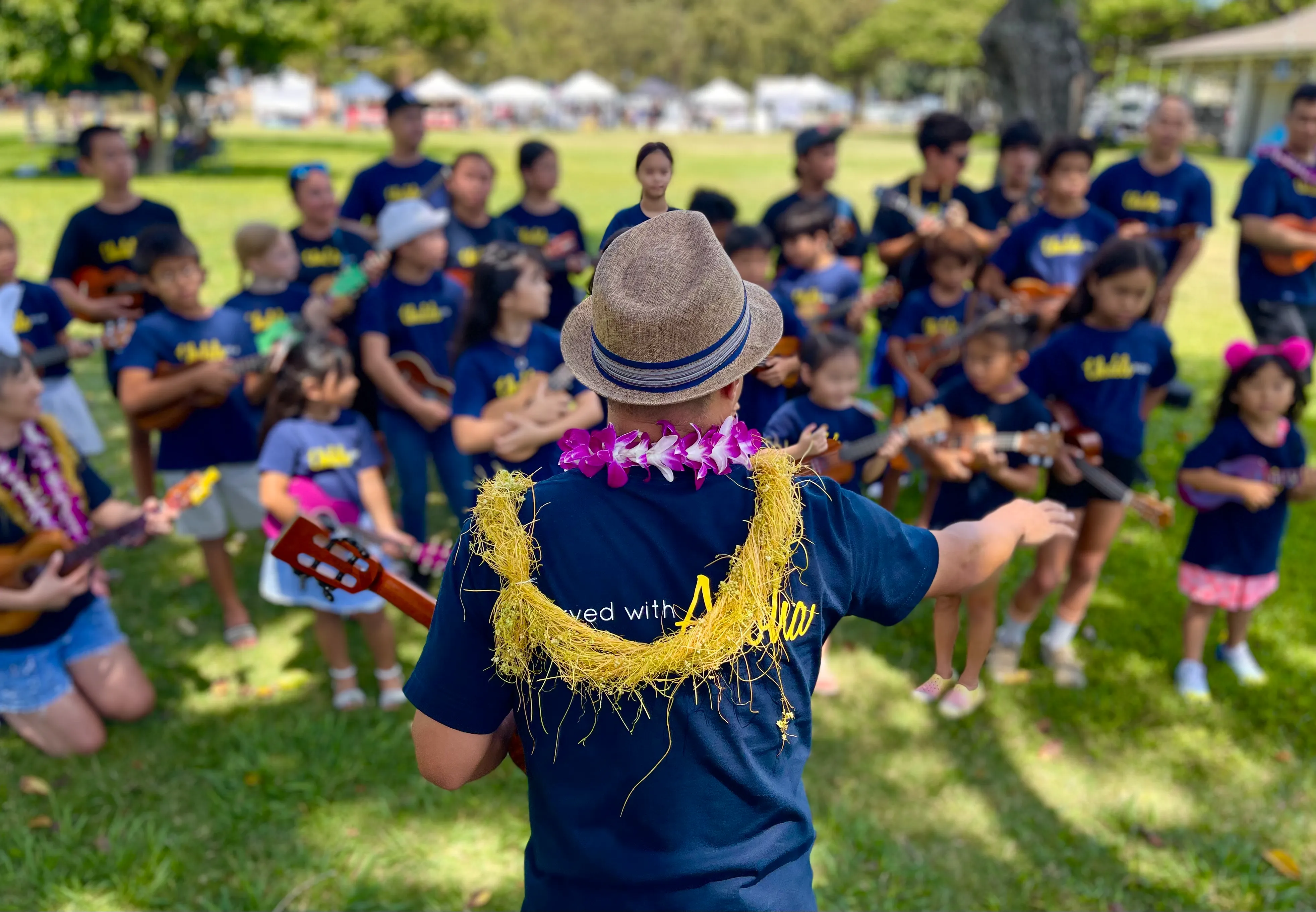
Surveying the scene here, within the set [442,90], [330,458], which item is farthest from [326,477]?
[442,90]

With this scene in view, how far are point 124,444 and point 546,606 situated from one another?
7.24 m

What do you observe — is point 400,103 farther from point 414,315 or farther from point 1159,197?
point 1159,197

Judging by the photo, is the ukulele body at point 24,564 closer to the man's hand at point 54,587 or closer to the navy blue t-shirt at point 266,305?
the man's hand at point 54,587

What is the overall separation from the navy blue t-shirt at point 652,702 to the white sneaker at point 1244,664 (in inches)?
148

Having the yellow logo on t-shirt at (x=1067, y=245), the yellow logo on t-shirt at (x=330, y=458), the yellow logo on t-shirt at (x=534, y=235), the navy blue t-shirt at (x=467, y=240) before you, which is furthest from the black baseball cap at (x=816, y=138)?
the yellow logo on t-shirt at (x=330, y=458)

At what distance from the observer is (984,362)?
4.26 meters

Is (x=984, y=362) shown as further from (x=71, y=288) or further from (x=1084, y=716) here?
(x=71, y=288)

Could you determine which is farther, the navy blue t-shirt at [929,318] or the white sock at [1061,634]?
the navy blue t-shirt at [929,318]

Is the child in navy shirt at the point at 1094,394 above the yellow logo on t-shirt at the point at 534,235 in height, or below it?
below

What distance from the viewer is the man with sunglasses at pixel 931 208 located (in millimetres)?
6594

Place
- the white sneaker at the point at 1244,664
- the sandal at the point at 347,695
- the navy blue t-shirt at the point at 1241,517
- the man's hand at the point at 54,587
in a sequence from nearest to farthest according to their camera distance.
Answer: the man's hand at the point at 54,587 < the navy blue t-shirt at the point at 1241,517 < the sandal at the point at 347,695 < the white sneaker at the point at 1244,664

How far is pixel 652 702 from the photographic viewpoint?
1.82 m

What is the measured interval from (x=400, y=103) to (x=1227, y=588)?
6.30 meters

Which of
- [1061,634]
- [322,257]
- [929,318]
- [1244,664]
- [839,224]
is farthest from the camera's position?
[322,257]
